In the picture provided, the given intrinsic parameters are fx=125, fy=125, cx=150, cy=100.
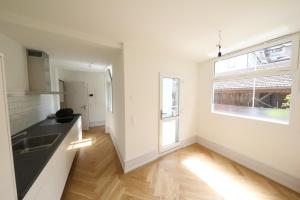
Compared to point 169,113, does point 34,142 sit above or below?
below

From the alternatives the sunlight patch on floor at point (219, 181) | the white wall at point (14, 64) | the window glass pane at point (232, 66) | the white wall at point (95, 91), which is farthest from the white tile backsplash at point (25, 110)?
the window glass pane at point (232, 66)

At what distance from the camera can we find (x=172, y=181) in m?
2.20

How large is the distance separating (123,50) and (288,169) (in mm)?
3465

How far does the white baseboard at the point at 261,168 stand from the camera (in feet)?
6.63

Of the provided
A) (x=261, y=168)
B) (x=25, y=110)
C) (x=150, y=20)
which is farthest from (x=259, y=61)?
(x=25, y=110)

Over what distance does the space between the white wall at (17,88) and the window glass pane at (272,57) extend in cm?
404

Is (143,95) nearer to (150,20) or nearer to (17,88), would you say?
(150,20)

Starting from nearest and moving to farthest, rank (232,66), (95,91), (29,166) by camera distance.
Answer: (29,166)
(232,66)
(95,91)

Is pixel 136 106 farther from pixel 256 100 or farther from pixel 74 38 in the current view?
pixel 256 100

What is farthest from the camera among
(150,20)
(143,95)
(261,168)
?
(143,95)

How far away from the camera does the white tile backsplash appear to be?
1.92 meters

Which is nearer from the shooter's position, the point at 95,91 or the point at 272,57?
the point at 272,57

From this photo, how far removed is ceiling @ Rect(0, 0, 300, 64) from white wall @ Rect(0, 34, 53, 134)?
25 cm

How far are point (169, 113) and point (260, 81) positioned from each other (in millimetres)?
1969
